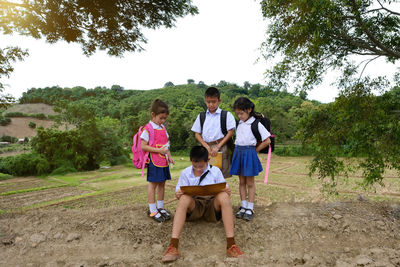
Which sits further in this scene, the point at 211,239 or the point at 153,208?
the point at 153,208

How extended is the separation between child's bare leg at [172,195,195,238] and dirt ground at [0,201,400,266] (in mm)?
266

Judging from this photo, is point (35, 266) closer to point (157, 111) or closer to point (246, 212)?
point (157, 111)

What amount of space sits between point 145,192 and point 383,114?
20.1 ft

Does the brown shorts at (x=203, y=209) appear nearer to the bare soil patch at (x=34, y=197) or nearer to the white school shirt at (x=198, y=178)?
the white school shirt at (x=198, y=178)

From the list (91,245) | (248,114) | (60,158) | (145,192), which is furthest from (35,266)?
(60,158)

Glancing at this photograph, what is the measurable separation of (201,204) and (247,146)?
0.88 metres

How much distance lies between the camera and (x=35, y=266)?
2.12m

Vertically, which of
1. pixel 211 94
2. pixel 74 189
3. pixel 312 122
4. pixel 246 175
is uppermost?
pixel 211 94

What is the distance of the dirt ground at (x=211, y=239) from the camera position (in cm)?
204

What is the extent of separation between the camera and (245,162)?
2.67 m

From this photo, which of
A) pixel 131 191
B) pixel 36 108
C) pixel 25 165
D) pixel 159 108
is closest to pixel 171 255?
pixel 159 108

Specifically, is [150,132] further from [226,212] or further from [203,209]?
[226,212]

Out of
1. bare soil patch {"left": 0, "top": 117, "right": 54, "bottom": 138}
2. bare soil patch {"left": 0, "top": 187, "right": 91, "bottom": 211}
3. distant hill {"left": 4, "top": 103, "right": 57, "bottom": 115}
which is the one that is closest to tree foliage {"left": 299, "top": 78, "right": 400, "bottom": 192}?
bare soil patch {"left": 0, "top": 187, "right": 91, "bottom": 211}

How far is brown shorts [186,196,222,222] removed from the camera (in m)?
2.48
